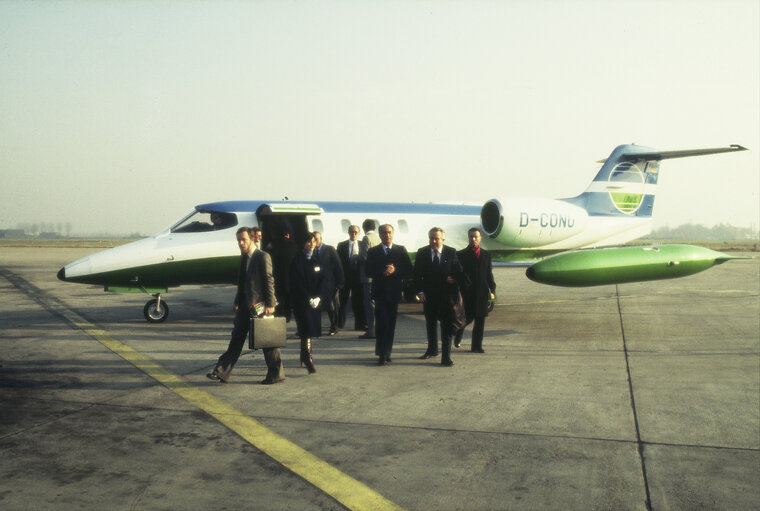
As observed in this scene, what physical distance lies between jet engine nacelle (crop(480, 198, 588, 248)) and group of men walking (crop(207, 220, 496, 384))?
19.1 feet

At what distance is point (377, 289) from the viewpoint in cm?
827

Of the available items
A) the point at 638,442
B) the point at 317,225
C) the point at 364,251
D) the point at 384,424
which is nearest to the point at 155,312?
the point at 317,225

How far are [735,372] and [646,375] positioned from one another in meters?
1.25

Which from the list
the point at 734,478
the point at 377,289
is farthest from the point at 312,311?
the point at 734,478

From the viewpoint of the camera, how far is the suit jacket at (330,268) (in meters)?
8.89

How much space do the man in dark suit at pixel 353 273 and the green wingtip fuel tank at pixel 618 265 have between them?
317 cm

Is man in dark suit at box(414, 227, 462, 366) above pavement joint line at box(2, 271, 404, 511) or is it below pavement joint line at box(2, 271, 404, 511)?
above

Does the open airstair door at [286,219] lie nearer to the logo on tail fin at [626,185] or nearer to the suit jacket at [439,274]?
the suit jacket at [439,274]

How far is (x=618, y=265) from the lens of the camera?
11.8m

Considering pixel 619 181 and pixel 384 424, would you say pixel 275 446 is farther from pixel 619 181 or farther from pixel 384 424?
pixel 619 181

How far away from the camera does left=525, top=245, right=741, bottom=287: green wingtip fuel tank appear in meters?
11.6

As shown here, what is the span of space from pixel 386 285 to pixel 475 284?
4.98 ft

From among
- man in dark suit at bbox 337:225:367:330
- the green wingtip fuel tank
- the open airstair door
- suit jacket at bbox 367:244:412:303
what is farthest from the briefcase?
the green wingtip fuel tank

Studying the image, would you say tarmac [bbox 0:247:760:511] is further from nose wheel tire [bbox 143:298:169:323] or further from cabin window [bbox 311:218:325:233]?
cabin window [bbox 311:218:325:233]
